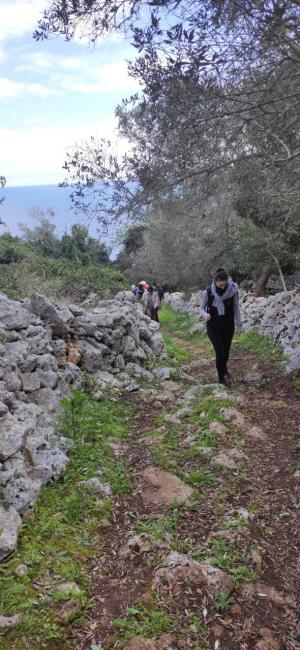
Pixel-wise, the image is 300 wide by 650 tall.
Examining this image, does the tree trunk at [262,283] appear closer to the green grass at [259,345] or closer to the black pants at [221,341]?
the green grass at [259,345]

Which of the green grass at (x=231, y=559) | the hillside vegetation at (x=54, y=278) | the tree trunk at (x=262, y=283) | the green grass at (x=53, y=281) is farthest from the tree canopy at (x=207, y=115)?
the tree trunk at (x=262, y=283)

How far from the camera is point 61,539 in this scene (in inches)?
138

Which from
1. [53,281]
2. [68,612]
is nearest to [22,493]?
[68,612]

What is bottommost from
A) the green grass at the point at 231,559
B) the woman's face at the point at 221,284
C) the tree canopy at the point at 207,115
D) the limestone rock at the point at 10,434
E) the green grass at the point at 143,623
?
the green grass at the point at 143,623

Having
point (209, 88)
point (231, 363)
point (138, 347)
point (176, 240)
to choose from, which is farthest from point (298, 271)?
point (209, 88)

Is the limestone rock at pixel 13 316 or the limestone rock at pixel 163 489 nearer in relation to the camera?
the limestone rock at pixel 163 489

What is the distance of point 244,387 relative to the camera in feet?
24.6

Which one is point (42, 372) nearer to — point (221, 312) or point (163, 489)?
point (163, 489)

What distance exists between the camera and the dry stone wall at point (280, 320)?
30.9 ft

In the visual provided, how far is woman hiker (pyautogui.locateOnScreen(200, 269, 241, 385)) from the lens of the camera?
7148 millimetres

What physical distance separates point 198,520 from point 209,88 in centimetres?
390

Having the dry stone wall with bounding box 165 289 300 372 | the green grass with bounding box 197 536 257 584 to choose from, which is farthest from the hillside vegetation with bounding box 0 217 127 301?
the green grass with bounding box 197 536 257 584

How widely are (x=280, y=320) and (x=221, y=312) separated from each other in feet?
15.0

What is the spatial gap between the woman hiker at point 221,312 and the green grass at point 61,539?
260 centimetres
